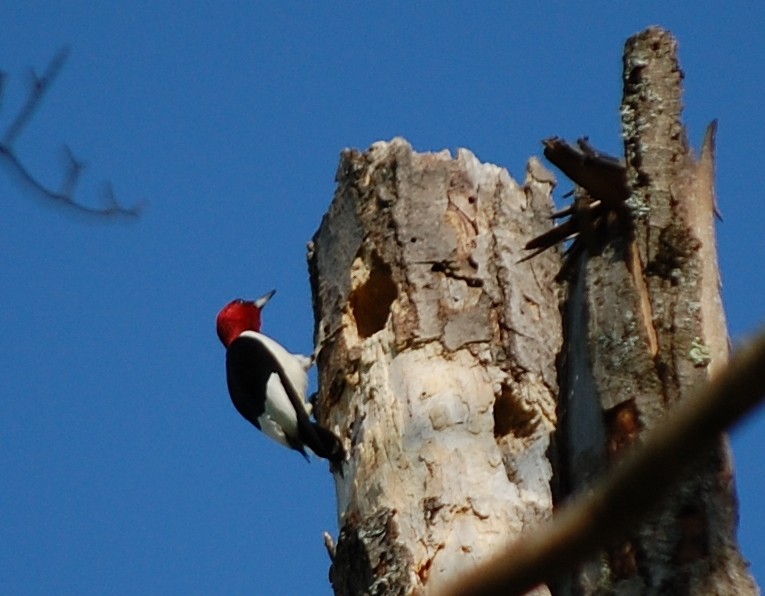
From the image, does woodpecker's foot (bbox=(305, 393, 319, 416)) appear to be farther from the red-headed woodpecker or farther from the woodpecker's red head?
the woodpecker's red head

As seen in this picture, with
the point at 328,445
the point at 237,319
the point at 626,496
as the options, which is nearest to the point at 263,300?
the point at 237,319

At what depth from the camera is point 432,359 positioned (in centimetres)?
370

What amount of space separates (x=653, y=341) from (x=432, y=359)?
137cm

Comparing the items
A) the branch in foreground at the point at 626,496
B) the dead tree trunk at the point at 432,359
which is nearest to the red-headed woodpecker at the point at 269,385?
the dead tree trunk at the point at 432,359

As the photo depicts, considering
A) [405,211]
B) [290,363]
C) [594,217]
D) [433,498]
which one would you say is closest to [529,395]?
[433,498]

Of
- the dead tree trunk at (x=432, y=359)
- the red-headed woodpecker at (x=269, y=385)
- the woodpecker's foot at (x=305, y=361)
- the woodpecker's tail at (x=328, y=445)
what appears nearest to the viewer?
the dead tree trunk at (x=432, y=359)

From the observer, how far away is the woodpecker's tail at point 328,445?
3777 mm

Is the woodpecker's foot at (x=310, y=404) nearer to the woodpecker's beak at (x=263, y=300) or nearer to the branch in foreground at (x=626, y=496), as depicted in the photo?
the woodpecker's beak at (x=263, y=300)

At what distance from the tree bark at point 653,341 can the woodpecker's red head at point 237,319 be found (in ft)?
13.5

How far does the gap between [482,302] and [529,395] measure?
37 centimetres

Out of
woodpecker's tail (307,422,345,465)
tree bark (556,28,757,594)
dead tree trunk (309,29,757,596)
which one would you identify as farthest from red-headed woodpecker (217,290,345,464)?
tree bark (556,28,757,594)

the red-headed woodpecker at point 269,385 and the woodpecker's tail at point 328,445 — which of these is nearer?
the woodpecker's tail at point 328,445

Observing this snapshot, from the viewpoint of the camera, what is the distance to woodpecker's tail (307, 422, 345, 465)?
149 inches

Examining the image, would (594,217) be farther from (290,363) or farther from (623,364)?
(290,363)
